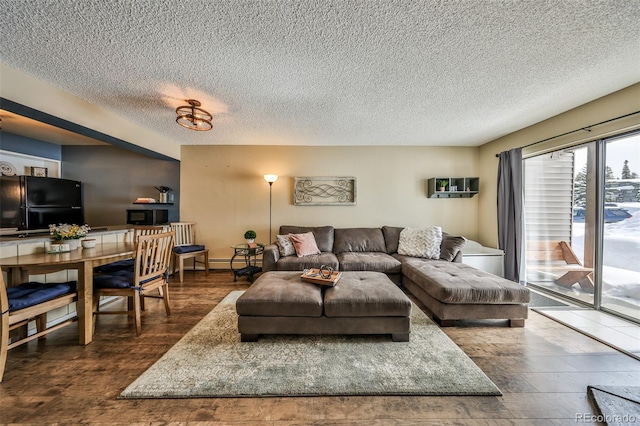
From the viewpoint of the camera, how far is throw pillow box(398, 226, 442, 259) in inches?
142

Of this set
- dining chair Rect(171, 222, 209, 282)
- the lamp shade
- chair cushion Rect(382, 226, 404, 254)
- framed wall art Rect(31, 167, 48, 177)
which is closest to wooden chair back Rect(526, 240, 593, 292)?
chair cushion Rect(382, 226, 404, 254)

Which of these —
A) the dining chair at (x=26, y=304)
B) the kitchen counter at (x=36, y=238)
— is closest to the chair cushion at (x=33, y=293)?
the dining chair at (x=26, y=304)

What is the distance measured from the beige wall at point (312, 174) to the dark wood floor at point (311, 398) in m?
2.40

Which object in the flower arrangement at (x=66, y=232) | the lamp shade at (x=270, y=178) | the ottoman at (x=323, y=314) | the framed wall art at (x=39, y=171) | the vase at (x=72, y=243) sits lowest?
the ottoman at (x=323, y=314)

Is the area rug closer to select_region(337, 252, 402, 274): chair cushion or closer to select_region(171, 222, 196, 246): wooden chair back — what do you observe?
select_region(337, 252, 402, 274): chair cushion

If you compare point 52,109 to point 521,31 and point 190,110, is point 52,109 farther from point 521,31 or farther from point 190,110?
point 521,31

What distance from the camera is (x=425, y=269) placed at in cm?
287

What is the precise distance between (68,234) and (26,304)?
837 mm

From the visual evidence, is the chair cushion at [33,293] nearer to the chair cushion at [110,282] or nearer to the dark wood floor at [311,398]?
the chair cushion at [110,282]

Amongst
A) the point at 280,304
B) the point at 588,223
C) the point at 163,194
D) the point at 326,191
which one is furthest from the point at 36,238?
the point at 588,223

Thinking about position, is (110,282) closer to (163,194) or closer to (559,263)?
(163,194)

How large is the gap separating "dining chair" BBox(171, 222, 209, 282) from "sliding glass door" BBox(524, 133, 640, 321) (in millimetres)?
5276

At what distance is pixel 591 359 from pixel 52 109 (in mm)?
5350

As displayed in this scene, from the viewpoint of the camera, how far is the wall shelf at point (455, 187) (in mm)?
4262
